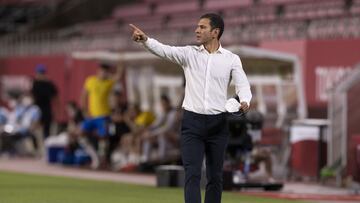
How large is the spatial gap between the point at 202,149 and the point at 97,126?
12264mm

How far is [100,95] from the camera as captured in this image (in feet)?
72.3

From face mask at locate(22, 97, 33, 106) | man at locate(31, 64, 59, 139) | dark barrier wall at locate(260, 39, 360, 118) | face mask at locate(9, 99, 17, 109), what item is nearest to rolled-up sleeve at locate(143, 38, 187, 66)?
dark barrier wall at locate(260, 39, 360, 118)

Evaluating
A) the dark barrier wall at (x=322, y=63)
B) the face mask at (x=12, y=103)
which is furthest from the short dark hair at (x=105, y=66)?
the face mask at (x=12, y=103)

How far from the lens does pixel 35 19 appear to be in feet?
114

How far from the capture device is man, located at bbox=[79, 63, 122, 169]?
72.0ft

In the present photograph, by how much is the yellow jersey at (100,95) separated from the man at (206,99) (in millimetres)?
12149

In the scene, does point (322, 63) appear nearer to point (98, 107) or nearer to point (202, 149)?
point (98, 107)

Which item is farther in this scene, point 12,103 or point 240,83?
point 12,103

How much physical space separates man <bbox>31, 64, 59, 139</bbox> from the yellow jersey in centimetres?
371

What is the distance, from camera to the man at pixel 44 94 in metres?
25.9

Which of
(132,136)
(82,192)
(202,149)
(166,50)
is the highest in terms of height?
(166,50)

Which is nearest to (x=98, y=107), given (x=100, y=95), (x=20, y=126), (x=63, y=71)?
(x=100, y=95)

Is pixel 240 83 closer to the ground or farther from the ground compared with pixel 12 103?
farther from the ground

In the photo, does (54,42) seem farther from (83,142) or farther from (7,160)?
(83,142)
